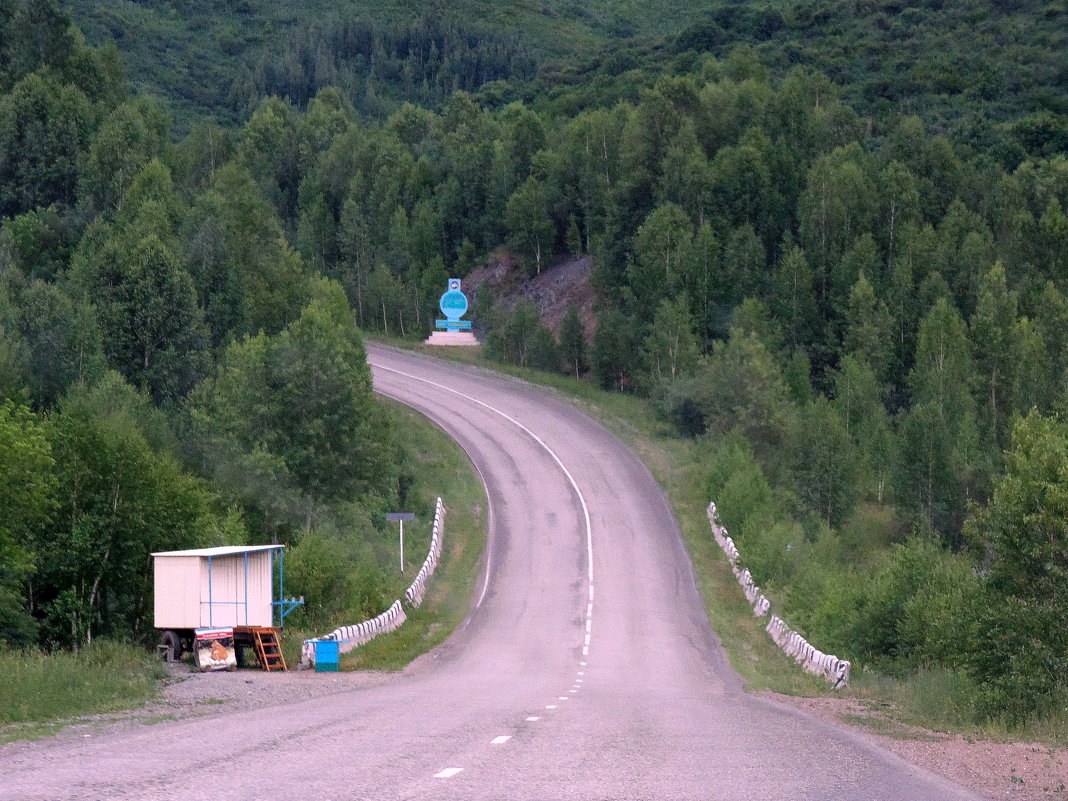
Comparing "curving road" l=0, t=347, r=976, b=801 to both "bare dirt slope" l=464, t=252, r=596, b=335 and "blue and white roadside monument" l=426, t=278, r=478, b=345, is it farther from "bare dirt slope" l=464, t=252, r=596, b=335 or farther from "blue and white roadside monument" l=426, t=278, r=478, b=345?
"blue and white roadside monument" l=426, t=278, r=478, b=345

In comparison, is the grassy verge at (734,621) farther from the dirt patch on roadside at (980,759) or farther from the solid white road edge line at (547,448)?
the solid white road edge line at (547,448)

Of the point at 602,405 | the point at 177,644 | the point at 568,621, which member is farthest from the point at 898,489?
the point at 177,644

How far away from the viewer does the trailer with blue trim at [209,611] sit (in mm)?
27281

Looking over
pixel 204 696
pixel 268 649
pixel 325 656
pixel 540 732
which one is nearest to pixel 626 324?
pixel 268 649

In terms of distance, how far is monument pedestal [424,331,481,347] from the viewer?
273 ft

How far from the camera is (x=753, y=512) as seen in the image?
153 ft

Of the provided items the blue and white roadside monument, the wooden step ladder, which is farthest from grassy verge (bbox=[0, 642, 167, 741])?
the blue and white roadside monument

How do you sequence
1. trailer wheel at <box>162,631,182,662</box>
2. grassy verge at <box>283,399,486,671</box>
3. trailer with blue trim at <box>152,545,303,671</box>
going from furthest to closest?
grassy verge at <box>283,399,486,671</box> < trailer wheel at <box>162,631,182,662</box> < trailer with blue trim at <box>152,545,303,671</box>

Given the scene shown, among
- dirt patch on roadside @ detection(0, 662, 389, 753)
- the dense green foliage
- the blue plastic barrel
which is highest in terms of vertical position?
the dense green foliage

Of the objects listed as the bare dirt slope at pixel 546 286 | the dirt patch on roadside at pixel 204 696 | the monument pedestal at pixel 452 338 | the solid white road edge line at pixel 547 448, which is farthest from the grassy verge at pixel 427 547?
the bare dirt slope at pixel 546 286

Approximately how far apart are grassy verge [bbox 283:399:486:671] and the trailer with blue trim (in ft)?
4.35

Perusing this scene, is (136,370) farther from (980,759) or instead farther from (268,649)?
(980,759)

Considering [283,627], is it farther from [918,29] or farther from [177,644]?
[918,29]

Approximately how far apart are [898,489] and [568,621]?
97.5ft
